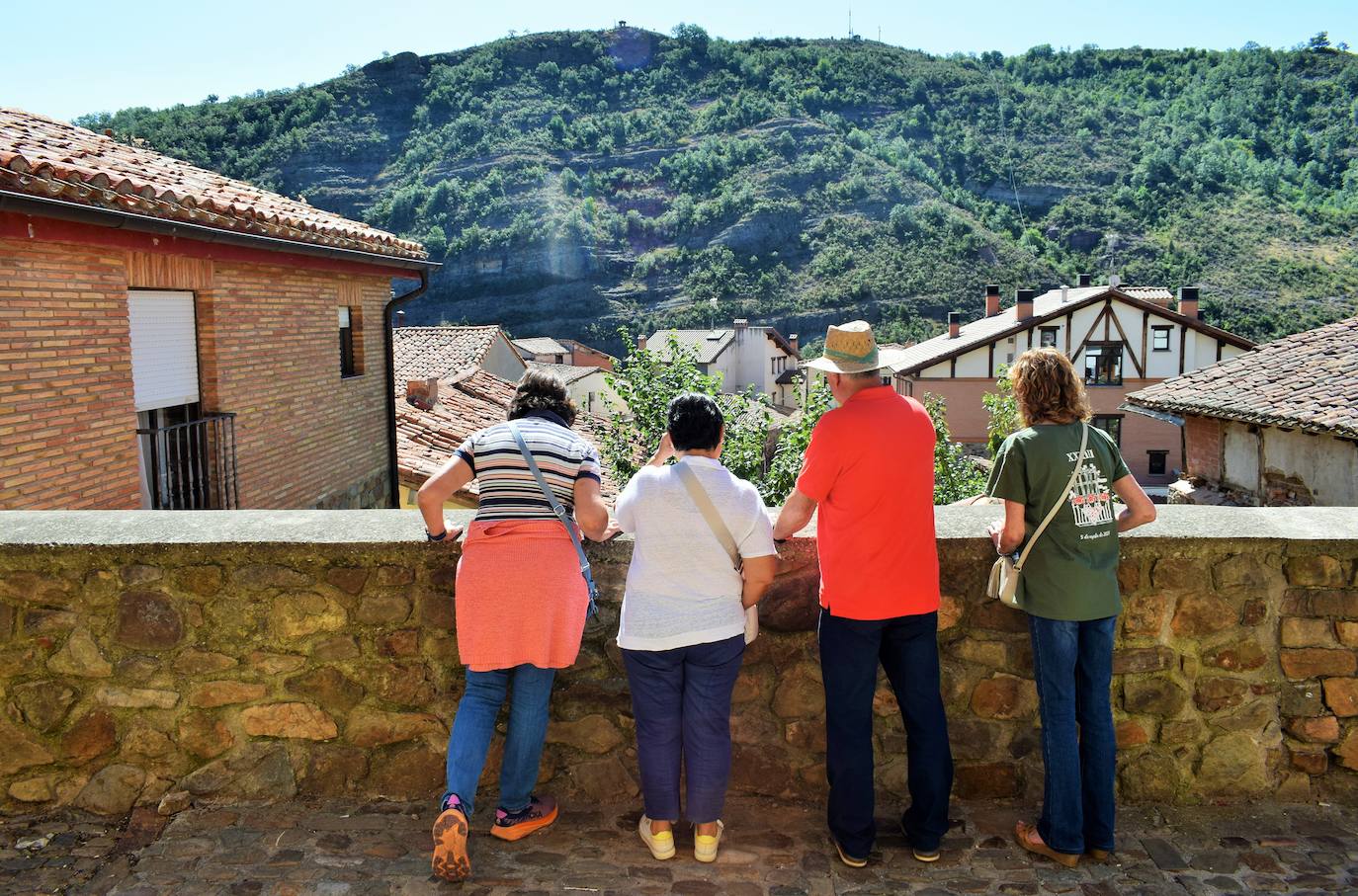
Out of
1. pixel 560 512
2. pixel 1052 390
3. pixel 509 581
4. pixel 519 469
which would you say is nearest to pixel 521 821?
pixel 509 581

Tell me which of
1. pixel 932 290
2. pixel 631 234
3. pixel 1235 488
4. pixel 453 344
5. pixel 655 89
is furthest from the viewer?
pixel 655 89

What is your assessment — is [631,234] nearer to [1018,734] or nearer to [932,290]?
[932,290]

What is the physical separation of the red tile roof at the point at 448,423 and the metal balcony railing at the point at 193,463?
7.56ft

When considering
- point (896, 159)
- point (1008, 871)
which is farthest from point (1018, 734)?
point (896, 159)

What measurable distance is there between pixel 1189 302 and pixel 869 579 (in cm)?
4063

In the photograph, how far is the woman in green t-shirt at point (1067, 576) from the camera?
2779 mm

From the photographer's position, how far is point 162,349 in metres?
9.14

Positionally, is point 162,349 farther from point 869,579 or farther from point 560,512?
point 869,579

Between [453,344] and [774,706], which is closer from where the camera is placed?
[774,706]

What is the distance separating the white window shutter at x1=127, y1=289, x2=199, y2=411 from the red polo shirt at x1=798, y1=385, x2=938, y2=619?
7621mm

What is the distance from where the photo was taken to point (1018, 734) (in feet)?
10.5

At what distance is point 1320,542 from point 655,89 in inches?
5160

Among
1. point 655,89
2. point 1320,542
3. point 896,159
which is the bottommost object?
point 1320,542

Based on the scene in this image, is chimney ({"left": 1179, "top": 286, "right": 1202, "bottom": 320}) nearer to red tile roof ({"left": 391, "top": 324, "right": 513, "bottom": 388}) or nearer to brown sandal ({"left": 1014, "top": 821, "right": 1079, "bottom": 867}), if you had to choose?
red tile roof ({"left": 391, "top": 324, "right": 513, "bottom": 388})
